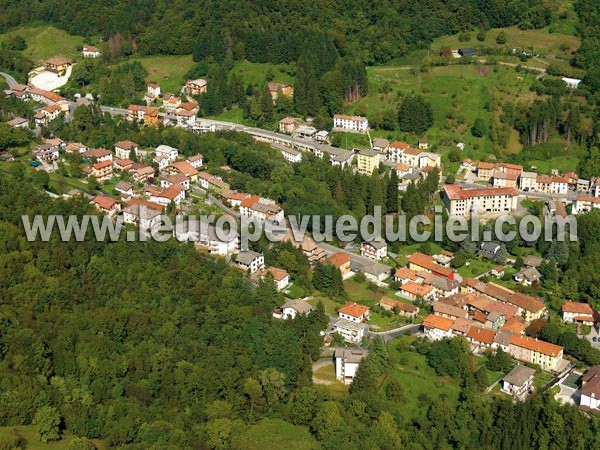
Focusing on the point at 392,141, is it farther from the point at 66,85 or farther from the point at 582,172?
the point at 66,85

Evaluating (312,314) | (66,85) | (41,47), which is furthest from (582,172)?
(41,47)

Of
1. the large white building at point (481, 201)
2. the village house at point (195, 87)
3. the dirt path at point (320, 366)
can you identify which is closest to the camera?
the dirt path at point (320, 366)

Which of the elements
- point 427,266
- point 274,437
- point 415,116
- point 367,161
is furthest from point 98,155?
point 274,437

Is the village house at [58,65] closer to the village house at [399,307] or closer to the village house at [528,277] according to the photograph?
the village house at [399,307]

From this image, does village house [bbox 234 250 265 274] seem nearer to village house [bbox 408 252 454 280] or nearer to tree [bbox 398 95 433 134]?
village house [bbox 408 252 454 280]

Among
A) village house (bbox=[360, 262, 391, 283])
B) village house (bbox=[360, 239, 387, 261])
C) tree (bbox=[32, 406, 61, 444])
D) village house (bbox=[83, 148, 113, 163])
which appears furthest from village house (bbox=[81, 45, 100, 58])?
tree (bbox=[32, 406, 61, 444])

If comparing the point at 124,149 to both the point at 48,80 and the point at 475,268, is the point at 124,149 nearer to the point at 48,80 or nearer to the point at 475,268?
the point at 48,80

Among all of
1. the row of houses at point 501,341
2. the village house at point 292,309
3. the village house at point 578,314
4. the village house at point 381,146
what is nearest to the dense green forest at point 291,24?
the village house at point 381,146
